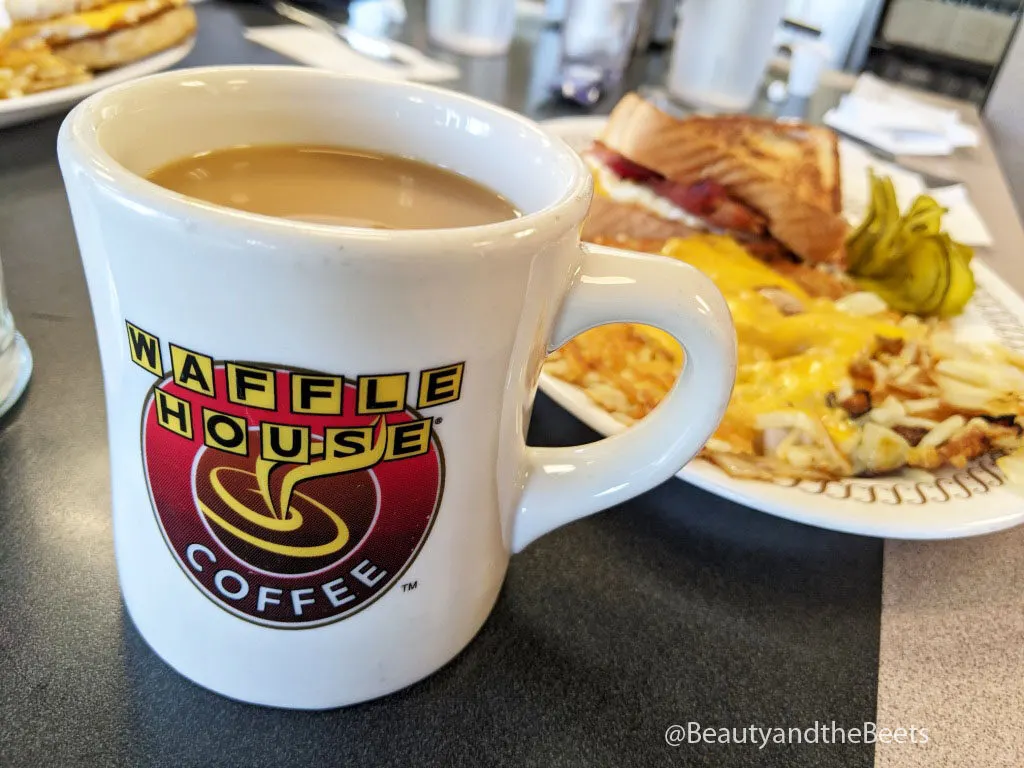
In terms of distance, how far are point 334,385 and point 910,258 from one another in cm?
77

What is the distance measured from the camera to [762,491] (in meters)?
0.48

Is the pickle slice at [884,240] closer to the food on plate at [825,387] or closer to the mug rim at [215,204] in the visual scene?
the food on plate at [825,387]

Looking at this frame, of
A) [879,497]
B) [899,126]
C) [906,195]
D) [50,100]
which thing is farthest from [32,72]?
[899,126]

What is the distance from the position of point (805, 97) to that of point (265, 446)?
1725mm

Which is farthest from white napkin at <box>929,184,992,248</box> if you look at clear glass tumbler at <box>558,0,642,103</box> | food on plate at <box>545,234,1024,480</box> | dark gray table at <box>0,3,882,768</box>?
dark gray table at <box>0,3,882,768</box>

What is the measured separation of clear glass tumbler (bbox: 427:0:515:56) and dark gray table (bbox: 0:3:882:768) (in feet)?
3.81

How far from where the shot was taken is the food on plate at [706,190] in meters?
0.88

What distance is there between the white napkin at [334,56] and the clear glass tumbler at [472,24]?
0.11m

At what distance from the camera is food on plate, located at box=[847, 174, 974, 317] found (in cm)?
81

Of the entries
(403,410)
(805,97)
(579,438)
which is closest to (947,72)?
(805,97)

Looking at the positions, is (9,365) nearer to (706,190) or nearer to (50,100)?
(50,100)

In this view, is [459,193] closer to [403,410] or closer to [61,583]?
[403,410]

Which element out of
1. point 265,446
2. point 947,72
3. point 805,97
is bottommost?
point 947,72

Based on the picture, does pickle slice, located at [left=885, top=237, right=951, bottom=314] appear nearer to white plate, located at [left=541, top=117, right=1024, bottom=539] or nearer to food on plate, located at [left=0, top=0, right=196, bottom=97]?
white plate, located at [left=541, top=117, right=1024, bottom=539]
